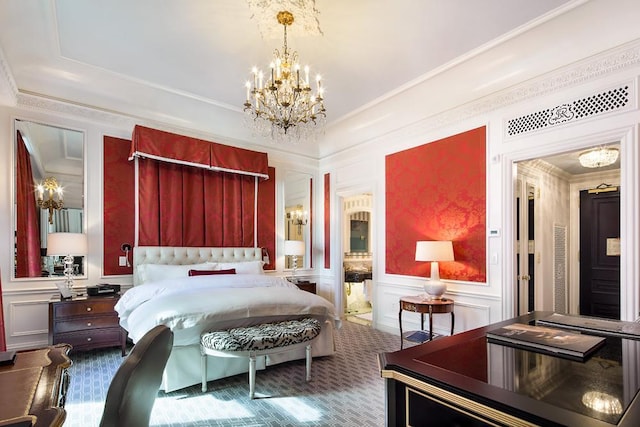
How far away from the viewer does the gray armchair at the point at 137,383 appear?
3.29 ft

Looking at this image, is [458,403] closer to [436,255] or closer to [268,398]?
[268,398]

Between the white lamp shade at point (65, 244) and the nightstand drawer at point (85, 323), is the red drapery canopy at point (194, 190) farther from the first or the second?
the nightstand drawer at point (85, 323)

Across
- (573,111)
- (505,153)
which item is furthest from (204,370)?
(573,111)

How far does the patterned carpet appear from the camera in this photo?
8.46ft

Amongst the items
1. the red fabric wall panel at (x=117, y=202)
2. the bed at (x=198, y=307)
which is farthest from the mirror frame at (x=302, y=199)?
the red fabric wall panel at (x=117, y=202)

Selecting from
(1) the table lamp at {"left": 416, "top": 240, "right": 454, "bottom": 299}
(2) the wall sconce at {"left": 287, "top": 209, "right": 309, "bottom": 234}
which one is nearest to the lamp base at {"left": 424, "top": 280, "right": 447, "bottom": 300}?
(1) the table lamp at {"left": 416, "top": 240, "right": 454, "bottom": 299}

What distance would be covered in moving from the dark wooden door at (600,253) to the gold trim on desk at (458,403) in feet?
20.7

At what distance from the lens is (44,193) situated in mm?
4109

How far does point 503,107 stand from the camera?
391 cm

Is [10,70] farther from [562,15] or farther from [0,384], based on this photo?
[562,15]

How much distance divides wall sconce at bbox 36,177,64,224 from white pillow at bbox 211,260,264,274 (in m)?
1.96

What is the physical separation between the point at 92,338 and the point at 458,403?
417 cm

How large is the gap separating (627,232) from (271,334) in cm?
319

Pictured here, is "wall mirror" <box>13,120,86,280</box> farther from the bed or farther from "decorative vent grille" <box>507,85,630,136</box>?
"decorative vent grille" <box>507,85,630,136</box>
